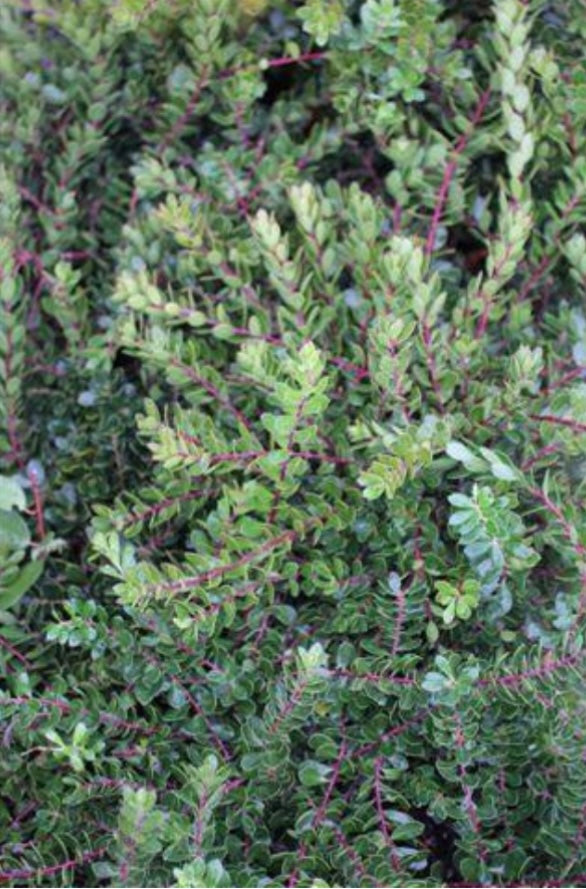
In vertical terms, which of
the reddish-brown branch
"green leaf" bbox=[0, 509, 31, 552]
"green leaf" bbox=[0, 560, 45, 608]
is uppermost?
the reddish-brown branch

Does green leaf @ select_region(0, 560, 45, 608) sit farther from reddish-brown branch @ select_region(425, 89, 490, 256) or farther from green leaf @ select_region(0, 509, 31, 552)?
reddish-brown branch @ select_region(425, 89, 490, 256)

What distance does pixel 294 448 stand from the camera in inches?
63.2

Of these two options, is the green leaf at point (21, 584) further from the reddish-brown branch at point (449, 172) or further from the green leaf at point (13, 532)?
the reddish-brown branch at point (449, 172)

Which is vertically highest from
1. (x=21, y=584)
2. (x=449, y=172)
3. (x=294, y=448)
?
(x=449, y=172)

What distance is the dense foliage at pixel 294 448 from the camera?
147cm

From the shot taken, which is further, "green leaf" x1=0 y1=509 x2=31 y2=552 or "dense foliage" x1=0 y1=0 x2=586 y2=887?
"green leaf" x1=0 y1=509 x2=31 y2=552

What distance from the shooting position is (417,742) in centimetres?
152

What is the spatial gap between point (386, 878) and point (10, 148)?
120 centimetres

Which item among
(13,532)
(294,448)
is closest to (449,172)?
(294,448)

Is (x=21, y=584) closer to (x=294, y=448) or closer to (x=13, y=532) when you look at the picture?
(x=13, y=532)

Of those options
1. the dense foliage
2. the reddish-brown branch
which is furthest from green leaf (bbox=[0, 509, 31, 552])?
the reddish-brown branch

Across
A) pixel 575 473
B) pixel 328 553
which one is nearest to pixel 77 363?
pixel 328 553

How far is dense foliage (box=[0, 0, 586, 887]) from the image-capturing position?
4.82 ft

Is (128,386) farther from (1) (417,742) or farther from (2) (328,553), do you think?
(1) (417,742)
